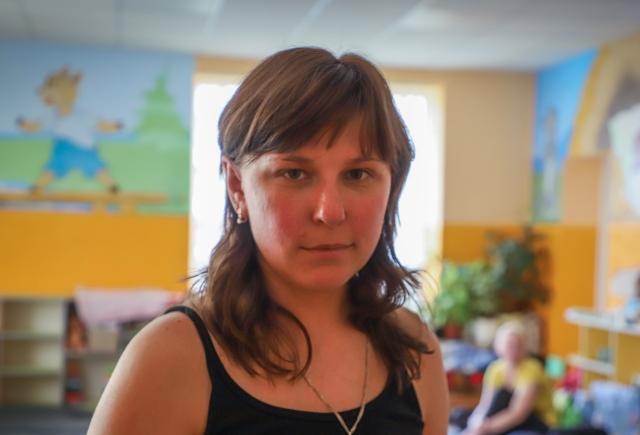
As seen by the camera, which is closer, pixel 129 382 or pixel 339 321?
pixel 129 382

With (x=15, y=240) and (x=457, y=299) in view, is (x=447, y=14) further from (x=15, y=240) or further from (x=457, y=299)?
(x=15, y=240)

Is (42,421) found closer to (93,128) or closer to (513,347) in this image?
(93,128)

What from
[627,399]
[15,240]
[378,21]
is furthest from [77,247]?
[627,399]

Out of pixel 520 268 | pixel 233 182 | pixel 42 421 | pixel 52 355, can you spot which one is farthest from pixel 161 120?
pixel 233 182

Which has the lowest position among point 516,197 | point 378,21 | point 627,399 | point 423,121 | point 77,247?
point 627,399

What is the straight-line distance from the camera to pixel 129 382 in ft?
2.88

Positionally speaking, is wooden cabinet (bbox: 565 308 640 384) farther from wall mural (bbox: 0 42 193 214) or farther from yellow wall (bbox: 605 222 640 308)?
wall mural (bbox: 0 42 193 214)

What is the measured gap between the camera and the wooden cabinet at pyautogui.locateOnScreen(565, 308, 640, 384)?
232 inches

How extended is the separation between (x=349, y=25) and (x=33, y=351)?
3.67 metres

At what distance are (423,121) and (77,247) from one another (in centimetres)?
351

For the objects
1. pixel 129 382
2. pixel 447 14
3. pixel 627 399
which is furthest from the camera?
pixel 447 14

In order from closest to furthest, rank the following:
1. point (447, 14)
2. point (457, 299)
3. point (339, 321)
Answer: point (339, 321) < point (447, 14) < point (457, 299)

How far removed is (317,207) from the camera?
898mm

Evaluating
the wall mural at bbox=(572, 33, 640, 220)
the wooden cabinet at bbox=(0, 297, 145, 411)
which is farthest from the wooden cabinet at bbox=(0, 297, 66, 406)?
the wall mural at bbox=(572, 33, 640, 220)
